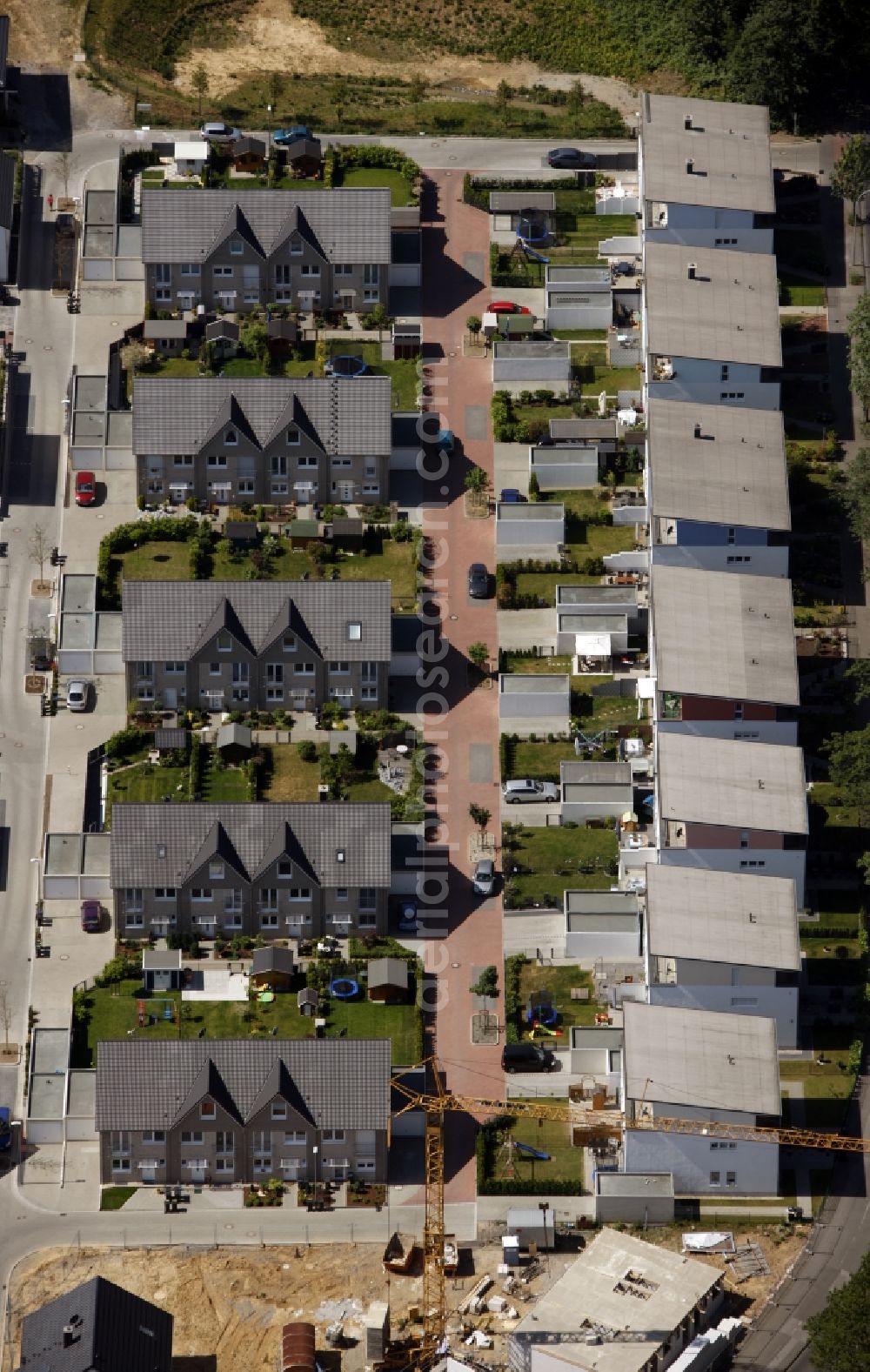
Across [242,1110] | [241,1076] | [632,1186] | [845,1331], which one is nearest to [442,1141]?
[632,1186]

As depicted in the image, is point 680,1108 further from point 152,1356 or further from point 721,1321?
point 152,1356

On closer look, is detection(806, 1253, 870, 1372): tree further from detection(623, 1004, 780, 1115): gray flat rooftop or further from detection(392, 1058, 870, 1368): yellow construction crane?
detection(623, 1004, 780, 1115): gray flat rooftop

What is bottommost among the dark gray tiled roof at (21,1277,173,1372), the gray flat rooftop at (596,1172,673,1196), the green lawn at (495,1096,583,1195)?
the dark gray tiled roof at (21,1277,173,1372)

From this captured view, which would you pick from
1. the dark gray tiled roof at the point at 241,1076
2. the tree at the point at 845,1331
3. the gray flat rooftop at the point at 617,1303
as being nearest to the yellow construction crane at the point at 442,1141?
the dark gray tiled roof at the point at 241,1076

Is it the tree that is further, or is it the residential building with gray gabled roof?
the residential building with gray gabled roof

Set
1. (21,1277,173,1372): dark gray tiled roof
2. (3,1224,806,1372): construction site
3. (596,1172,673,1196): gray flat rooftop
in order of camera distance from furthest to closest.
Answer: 1. (596,1172,673,1196): gray flat rooftop
2. (3,1224,806,1372): construction site
3. (21,1277,173,1372): dark gray tiled roof

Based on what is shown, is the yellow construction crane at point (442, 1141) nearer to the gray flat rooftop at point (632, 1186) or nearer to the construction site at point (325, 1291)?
the construction site at point (325, 1291)

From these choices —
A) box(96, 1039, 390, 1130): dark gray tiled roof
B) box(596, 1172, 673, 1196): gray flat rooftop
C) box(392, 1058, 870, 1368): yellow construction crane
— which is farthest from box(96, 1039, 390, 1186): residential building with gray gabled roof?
box(596, 1172, 673, 1196): gray flat rooftop
